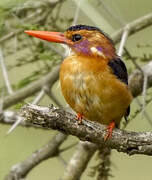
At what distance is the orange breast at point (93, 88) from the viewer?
12.5ft

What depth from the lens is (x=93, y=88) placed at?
3.79 meters

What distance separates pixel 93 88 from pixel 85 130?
0.50 meters

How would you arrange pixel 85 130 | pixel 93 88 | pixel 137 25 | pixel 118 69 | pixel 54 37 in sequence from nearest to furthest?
pixel 85 130 < pixel 93 88 < pixel 118 69 < pixel 54 37 < pixel 137 25

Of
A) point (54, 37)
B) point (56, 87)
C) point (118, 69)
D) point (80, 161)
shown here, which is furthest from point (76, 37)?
point (56, 87)

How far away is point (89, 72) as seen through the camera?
12.6 ft

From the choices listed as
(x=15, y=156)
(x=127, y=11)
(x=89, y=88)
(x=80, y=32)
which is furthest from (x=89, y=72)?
(x=15, y=156)

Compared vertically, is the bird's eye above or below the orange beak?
below

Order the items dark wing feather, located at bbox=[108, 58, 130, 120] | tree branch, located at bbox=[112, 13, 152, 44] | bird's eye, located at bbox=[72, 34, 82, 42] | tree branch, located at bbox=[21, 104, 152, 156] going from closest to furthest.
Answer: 1. tree branch, located at bbox=[21, 104, 152, 156]
2. dark wing feather, located at bbox=[108, 58, 130, 120]
3. bird's eye, located at bbox=[72, 34, 82, 42]
4. tree branch, located at bbox=[112, 13, 152, 44]

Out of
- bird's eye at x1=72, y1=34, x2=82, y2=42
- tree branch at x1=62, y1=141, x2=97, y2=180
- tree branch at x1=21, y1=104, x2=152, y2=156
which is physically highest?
bird's eye at x1=72, y1=34, x2=82, y2=42

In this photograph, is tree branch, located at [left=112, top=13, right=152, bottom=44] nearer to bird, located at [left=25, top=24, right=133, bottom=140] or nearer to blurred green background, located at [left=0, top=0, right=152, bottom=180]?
blurred green background, located at [left=0, top=0, right=152, bottom=180]

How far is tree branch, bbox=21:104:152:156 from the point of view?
10.3 feet

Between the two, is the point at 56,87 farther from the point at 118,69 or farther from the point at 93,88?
the point at 93,88

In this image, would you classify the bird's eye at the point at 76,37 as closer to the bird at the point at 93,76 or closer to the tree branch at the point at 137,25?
the bird at the point at 93,76

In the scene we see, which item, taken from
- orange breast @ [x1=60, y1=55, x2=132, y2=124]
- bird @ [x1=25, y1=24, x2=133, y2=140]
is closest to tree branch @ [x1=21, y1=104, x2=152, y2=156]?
bird @ [x1=25, y1=24, x2=133, y2=140]
